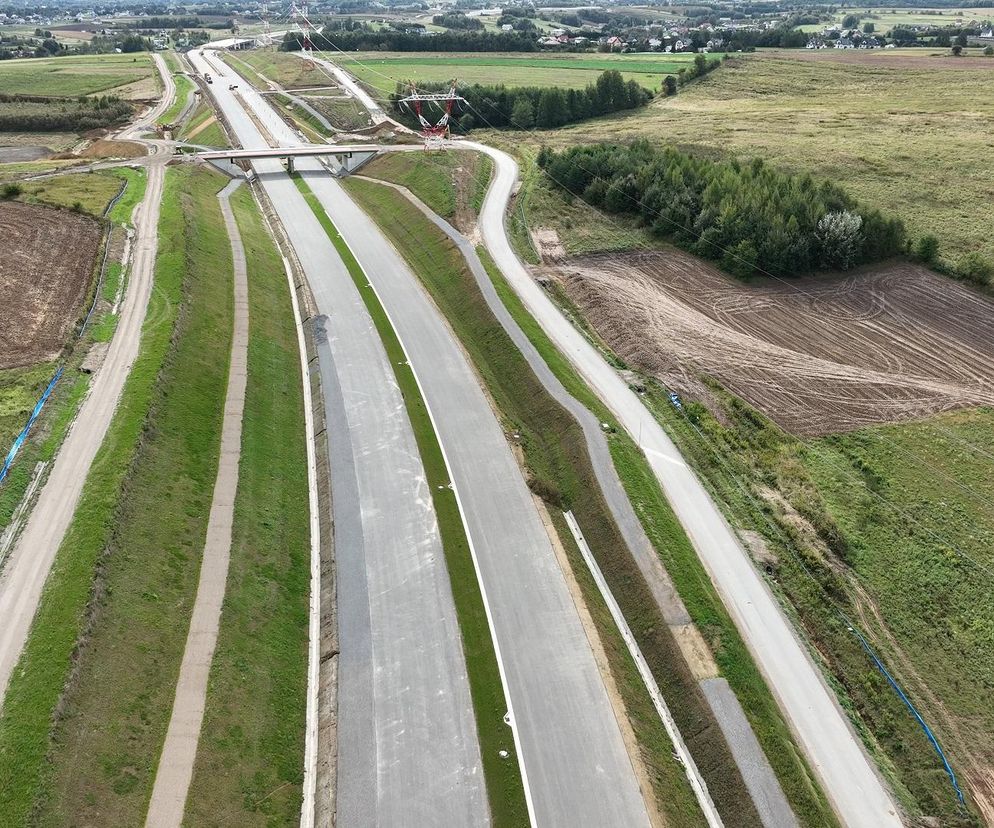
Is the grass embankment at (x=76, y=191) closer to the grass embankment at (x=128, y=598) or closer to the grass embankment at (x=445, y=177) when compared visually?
the grass embankment at (x=128, y=598)

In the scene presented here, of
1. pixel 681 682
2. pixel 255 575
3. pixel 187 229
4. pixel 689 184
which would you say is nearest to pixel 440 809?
pixel 681 682

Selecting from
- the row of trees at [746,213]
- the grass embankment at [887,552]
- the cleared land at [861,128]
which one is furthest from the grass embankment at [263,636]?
the row of trees at [746,213]

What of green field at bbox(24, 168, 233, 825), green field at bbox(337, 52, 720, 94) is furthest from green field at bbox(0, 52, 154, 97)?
green field at bbox(24, 168, 233, 825)

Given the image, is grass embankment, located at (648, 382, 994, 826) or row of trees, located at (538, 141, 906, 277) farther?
row of trees, located at (538, 141, 906, 277)

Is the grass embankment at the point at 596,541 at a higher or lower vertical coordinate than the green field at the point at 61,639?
lower

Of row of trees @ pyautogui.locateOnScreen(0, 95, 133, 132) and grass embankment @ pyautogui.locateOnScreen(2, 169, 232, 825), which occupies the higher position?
row of trees @ pyautogui.locateOnScreen(0, 95, 133, 132)

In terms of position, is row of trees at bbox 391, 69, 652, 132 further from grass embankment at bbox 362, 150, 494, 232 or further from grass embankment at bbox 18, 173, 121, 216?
grass embankment at bbox 18, 173, 121, 216
